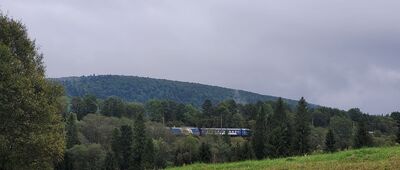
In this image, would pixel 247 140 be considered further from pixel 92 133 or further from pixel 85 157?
pixel 92 133

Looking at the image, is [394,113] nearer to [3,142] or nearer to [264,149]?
[264,149]

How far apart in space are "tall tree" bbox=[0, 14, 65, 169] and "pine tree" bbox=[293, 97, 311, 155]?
65029 millimetres

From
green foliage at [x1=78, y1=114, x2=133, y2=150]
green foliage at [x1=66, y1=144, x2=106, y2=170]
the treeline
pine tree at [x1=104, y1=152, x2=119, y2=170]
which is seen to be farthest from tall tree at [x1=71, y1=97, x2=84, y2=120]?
pine tree at [x1=104, y1=152, x2=119, y2=170]

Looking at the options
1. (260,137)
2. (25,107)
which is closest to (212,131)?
(260,137)

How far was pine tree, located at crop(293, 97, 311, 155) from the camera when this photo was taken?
298 ft

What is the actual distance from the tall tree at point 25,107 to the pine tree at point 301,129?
6503 centimetres

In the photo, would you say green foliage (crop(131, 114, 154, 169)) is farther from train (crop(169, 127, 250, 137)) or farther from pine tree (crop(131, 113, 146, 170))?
train (crop(169, 127, 250, 137))

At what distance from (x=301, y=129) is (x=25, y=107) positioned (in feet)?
238

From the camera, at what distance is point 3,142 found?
25.3m

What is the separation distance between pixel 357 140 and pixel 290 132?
48.6 ft

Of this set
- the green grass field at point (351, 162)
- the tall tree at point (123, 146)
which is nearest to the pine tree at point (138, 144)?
the tall tree at point (123, 146)

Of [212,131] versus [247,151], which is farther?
[212,131]

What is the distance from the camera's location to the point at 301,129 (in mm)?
93688

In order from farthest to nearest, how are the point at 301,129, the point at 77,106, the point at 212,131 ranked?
the point at 77,106
the point at 212,131
the point at 301,129
